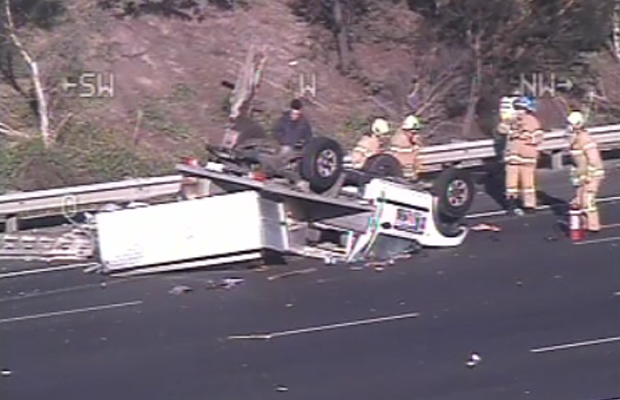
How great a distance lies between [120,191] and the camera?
74.0 feet

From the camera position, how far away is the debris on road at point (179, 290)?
693 inches

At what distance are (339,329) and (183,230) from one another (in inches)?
146

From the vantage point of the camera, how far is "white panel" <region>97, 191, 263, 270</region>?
18.4 m

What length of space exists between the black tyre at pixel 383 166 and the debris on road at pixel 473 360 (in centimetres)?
643

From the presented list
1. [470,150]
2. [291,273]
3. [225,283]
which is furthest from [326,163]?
[470,150]

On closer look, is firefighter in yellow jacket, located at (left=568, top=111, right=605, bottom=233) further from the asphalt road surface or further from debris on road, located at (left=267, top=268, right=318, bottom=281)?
debris on road, located at (left=267, top=268, right=318, bottom=281)

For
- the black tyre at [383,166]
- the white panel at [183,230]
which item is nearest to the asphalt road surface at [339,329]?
the white panel at [183,230]

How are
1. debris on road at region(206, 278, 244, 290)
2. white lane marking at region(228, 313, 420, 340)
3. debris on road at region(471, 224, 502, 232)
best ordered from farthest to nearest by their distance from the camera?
1. debris on road at region(471, 224, 502, 232)
2. debris on road at region(206, 278, 244, 290)
3. white lane marking at region(228, 313, 420, 340)

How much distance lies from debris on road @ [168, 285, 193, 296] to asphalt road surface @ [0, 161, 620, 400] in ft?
0.27

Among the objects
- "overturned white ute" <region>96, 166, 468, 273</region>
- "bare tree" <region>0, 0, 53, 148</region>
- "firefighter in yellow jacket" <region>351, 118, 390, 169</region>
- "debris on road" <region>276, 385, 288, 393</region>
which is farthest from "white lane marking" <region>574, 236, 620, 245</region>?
"bare tree" <region>0, 0, 53, 148</region>

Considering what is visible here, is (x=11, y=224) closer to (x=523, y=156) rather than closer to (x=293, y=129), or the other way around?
(x=293, y=129)

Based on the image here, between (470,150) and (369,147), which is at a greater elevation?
(369,147)

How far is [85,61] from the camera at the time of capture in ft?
99.8

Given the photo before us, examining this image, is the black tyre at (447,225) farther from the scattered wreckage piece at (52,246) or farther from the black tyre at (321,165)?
the scattered wreckage piece at (52,246)
